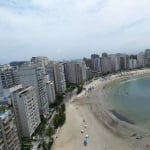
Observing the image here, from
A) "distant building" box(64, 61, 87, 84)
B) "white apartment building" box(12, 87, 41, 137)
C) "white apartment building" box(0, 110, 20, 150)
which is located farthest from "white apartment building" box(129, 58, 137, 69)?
"white apartment building" box(0, 110, 20, 150)

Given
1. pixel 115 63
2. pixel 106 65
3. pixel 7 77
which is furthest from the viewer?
pixel 115 63

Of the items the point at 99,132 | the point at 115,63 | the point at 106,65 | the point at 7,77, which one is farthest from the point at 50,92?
the point at 115,63

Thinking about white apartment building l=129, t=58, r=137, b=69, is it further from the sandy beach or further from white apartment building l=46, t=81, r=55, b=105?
white apartment building l=46, t=81, r=55, b=105

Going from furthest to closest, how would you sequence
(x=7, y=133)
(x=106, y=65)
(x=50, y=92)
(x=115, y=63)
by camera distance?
(x=115, y=63) < (x=106, y=65) < (x=50, y=92) < (x=7, y=133)

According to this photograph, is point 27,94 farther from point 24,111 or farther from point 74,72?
point 74,72

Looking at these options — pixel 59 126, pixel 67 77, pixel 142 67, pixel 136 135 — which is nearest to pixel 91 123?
pixel 59 126

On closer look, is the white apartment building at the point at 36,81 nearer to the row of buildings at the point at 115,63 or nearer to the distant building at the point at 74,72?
the distant building at the point at 74,72

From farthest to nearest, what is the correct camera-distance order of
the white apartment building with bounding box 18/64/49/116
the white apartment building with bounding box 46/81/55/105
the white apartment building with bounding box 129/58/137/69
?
the white apartment building with bounding box 129/58/137/69, the white apartment building with bounding box 46/81/55/105, the white apartment building with bounding box 18/64/49/116

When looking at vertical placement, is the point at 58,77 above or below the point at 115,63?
above

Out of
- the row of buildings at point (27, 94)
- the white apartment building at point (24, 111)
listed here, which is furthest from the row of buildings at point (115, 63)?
the white apartment building at point (24, 111)
